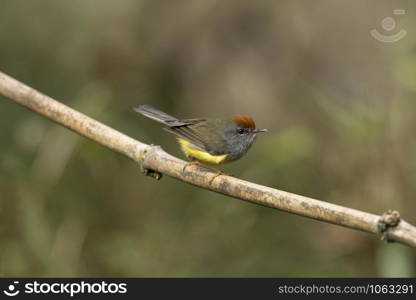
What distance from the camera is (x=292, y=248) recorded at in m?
6.19

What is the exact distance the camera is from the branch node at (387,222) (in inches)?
110

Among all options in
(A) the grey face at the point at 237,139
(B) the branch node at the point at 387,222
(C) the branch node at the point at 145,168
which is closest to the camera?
(B) the branch node at the point at 387,222

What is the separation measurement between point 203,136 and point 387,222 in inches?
85.7

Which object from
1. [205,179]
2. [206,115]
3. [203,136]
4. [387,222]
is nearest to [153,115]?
[203,136]

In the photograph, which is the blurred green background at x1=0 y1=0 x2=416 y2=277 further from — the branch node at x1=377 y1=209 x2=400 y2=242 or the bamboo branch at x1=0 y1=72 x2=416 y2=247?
the branch node at x1=377 y1=209 x2=400 y2=242

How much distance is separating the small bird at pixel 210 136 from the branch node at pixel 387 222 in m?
1.89

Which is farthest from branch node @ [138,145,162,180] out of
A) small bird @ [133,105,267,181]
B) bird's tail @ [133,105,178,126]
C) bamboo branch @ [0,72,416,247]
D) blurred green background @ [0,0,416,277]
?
blurred green background @ [0,0,416,277]

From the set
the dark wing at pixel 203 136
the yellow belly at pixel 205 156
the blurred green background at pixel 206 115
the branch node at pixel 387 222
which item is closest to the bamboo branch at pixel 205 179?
the branch node at pixel 387 222

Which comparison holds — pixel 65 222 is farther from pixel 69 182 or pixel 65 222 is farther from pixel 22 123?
pixel 22 123

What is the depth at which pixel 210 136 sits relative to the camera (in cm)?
479

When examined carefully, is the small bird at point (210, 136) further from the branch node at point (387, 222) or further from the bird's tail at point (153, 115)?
the branch node at point (387, 222)

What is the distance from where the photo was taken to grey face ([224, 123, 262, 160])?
4684 mm

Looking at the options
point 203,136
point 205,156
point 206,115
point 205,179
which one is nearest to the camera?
point 205,179

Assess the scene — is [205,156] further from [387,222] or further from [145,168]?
[387,222]
